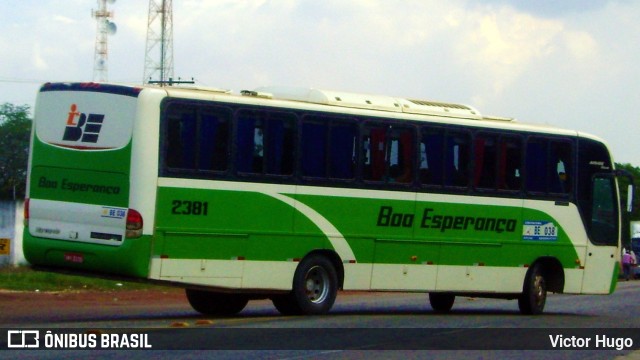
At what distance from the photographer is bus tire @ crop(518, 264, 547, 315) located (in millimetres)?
22719

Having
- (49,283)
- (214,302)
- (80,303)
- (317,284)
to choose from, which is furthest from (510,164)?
(49,283)

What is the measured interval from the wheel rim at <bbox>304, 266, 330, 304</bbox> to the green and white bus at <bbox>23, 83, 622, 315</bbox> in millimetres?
27

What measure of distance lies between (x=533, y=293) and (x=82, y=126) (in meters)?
9.37

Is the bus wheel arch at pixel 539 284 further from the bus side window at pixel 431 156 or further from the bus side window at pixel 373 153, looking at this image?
the bus side window at pixel 373 153

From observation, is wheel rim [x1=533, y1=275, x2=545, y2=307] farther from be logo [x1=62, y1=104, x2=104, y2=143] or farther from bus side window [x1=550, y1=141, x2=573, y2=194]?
be logo [x1=62, y1=104, x2=104, y2=143]

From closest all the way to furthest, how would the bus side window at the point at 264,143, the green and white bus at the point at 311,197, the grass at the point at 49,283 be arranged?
the green and white bus at the point at 311,197 < the bus side window at the point at 264,143 < the grass at the point at 49,283

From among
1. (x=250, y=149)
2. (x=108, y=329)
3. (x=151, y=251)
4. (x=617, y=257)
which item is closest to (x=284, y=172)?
(x=250, y=149)

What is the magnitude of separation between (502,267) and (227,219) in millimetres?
6195

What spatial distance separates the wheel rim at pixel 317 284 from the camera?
19.6m

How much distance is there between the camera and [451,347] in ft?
50.2

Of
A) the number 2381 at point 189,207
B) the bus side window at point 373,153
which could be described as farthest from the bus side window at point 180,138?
the bus side window at point 373,153

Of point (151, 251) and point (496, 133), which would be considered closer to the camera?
point (151, 251)

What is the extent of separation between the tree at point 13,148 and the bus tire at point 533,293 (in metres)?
27.1

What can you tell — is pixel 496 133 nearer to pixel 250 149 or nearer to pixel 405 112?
pixel 405 112
